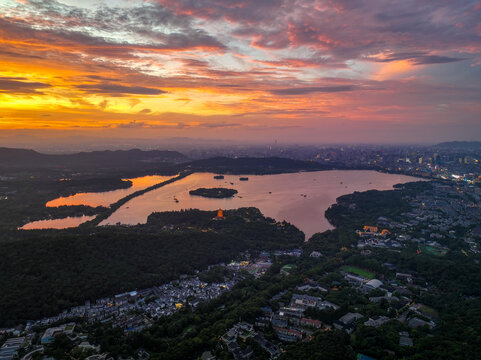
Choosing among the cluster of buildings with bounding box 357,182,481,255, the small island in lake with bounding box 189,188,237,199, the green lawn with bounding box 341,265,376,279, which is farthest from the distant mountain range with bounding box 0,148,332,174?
the green lawn with bounding box 341,265,376,279

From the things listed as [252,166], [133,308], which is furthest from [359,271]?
[252,166]

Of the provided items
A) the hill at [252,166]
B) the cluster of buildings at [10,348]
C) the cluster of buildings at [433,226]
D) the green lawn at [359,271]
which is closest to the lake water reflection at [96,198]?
the hill at [252,166]

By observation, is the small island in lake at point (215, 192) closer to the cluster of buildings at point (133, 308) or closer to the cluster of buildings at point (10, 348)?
the cluster of buildings at point (133, 308)

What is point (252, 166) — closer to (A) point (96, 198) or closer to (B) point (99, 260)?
(A) point (96, 198)

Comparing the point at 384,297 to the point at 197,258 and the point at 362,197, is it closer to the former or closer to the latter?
the point at 197,258

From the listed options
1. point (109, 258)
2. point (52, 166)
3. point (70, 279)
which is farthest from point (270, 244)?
point (52, 166)

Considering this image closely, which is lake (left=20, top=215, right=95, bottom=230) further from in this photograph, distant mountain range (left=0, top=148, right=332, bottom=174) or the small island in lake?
distant mountain range (left=0, top=148, right=332, bottom=174)
